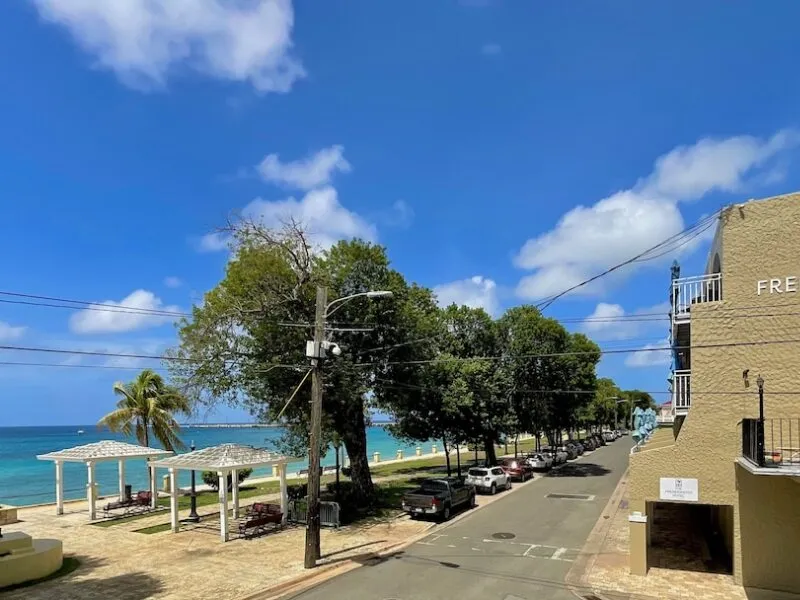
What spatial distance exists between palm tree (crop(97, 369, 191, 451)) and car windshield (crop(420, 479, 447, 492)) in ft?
47.1

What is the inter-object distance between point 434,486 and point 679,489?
458 inches

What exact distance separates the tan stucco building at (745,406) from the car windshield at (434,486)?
32.8 ft

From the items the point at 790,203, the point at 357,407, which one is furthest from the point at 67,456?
the point at 790,203

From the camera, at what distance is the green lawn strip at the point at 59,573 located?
46.4 feet

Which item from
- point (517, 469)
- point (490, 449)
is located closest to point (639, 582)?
point (517, 469)

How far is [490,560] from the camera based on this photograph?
16688mm

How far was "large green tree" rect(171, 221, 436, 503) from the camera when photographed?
22.1 metres

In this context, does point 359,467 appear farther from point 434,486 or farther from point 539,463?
point 539,463

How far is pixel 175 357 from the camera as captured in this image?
72.6 feet

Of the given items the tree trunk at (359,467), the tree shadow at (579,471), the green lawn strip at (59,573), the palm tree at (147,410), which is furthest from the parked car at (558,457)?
the green lawn strip at (59,573)

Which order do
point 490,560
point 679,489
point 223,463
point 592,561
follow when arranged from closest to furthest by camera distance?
1. point 679,489
2. point 592,561
3. point 490,560
4. point 223,463

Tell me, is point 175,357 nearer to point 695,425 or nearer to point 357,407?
point 357,407

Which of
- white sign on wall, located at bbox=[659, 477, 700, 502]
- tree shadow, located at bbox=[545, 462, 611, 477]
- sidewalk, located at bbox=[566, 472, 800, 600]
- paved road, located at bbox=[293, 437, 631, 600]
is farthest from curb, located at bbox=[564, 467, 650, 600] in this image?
tree shadow, located at bbox=[545, 462, 611, 477]

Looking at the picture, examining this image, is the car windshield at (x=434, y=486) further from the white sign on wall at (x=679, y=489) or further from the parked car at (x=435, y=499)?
the white sign on wall at (x=679, y=489)
